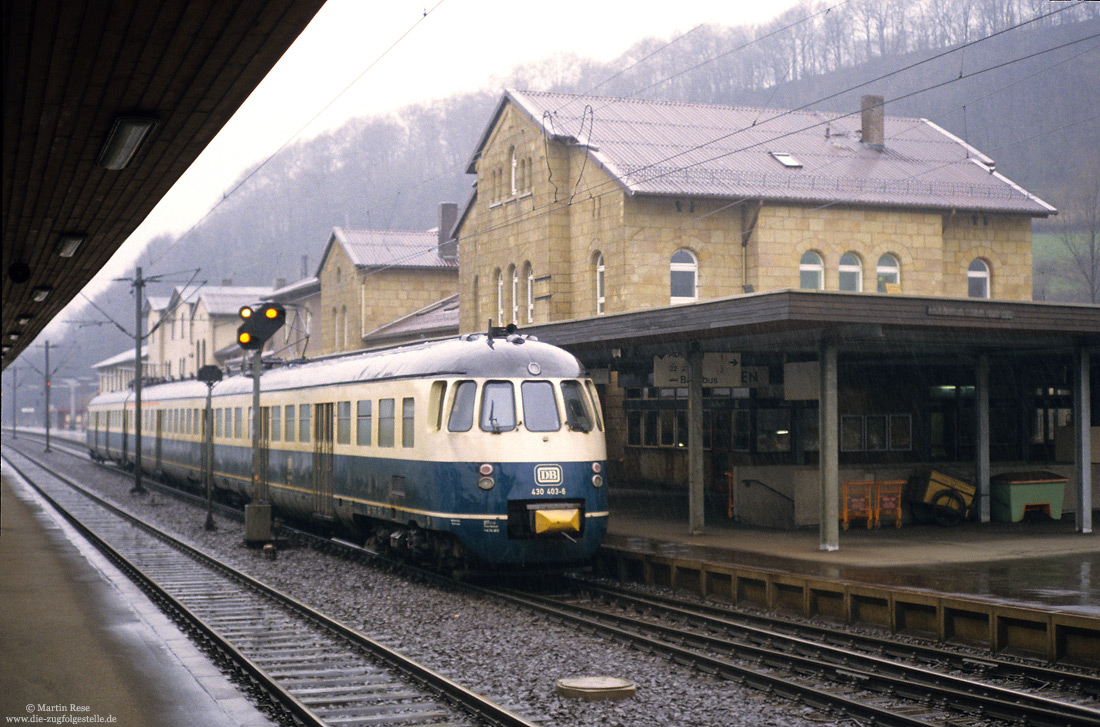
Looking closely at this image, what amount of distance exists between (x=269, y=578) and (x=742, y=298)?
7.46 metres

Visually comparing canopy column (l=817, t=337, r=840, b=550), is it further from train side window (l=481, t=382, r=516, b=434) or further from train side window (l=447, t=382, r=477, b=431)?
train side window (l=447, t=382, r=477, b=431)

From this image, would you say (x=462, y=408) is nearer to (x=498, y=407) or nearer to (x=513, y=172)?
(x=498, y=407)

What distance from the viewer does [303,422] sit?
20.1 meters

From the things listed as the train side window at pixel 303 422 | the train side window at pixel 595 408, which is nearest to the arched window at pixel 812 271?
the train side window at pixel 303 422

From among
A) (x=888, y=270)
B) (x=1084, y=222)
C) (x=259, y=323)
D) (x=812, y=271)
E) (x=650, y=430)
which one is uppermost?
(x=1084, y=222)

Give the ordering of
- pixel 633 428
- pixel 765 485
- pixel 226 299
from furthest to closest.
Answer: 1. pixel 226 299
2. pixel 633 428
3. pixel 765 485

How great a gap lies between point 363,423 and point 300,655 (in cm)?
639

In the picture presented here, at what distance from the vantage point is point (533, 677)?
992cm

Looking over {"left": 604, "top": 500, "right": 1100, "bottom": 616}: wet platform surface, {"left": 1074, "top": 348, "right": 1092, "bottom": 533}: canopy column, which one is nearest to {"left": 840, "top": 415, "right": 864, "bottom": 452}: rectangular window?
{"left": 604, "top": 500, "right": 1100, "bottom": 616}: wet platform surface

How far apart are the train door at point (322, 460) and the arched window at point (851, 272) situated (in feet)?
60.7

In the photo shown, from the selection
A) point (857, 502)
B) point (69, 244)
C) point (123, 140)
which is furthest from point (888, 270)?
point (123, 140)

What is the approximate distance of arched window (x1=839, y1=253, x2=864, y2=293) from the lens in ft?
109

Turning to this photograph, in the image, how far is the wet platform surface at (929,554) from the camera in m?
12.7

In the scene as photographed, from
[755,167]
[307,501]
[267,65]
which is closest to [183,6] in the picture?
[267,65]
